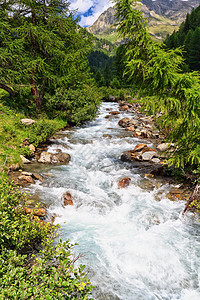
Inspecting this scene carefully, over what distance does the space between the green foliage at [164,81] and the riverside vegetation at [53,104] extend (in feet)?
0.10

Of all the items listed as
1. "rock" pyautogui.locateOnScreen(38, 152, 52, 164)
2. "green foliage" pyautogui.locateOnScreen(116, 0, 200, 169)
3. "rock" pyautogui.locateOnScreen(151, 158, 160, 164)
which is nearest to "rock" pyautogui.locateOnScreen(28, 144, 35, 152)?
"rock" pyautogui.locateOnScreen(38, 152, 52, 164)

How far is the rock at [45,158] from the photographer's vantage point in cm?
1093

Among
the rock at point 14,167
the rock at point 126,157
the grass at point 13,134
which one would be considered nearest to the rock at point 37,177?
the rock at point 14,167

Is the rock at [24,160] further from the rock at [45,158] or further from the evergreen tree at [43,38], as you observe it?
the evergreen tree at [43,38]

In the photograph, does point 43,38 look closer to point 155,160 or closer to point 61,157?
point 61,157

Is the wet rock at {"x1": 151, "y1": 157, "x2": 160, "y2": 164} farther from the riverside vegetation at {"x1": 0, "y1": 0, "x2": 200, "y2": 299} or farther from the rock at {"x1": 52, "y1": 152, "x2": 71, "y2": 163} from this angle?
the rock at {"x1": 52, "y1": 152, "x2": 71, "y2": 163}

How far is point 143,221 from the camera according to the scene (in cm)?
666

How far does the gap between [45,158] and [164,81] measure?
7984 millimetres

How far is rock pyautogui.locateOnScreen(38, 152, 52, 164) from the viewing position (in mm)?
10934

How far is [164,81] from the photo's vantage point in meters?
6.39

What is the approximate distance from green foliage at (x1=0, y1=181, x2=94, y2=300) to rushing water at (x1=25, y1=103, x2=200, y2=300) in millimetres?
1671

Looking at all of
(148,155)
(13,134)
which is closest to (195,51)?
(148,155)

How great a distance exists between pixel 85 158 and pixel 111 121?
11.9 meters

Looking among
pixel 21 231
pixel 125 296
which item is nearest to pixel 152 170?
pixel 125 296
